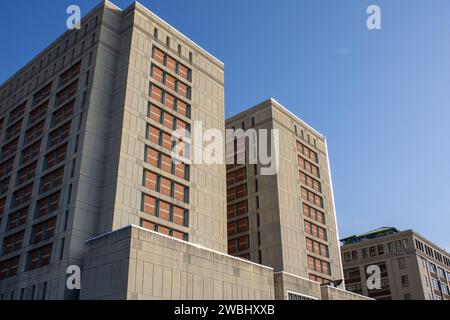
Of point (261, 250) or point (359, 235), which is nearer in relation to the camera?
point (261, 250)

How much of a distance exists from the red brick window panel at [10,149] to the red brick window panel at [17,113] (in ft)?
13.3

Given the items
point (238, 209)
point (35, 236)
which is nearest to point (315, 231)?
point (238, 209)

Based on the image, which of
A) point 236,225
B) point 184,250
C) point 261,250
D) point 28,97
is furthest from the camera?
point 236,225

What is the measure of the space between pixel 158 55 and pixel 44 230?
27.2 m

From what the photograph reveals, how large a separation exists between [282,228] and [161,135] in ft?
80.2

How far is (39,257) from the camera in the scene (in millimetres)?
52594

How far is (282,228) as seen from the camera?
72.8 m

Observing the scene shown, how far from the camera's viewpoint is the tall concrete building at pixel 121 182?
4731 centimetres

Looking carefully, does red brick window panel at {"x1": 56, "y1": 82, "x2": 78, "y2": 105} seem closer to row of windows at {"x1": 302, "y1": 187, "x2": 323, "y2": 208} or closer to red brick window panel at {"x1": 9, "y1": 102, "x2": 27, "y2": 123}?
red brick window panel at {"x1": 9, "y1": 102, "x2": 27, "y2": 123}

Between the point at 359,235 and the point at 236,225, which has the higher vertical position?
the point at 359,235

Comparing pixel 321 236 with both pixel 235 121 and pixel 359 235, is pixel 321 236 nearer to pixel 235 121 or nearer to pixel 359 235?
pixel 235 121

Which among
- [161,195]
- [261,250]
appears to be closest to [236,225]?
[261,250]

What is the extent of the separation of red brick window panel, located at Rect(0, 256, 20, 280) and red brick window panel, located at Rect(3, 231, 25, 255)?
130cm

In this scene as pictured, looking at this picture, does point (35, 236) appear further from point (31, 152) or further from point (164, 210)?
point (164, 210)
